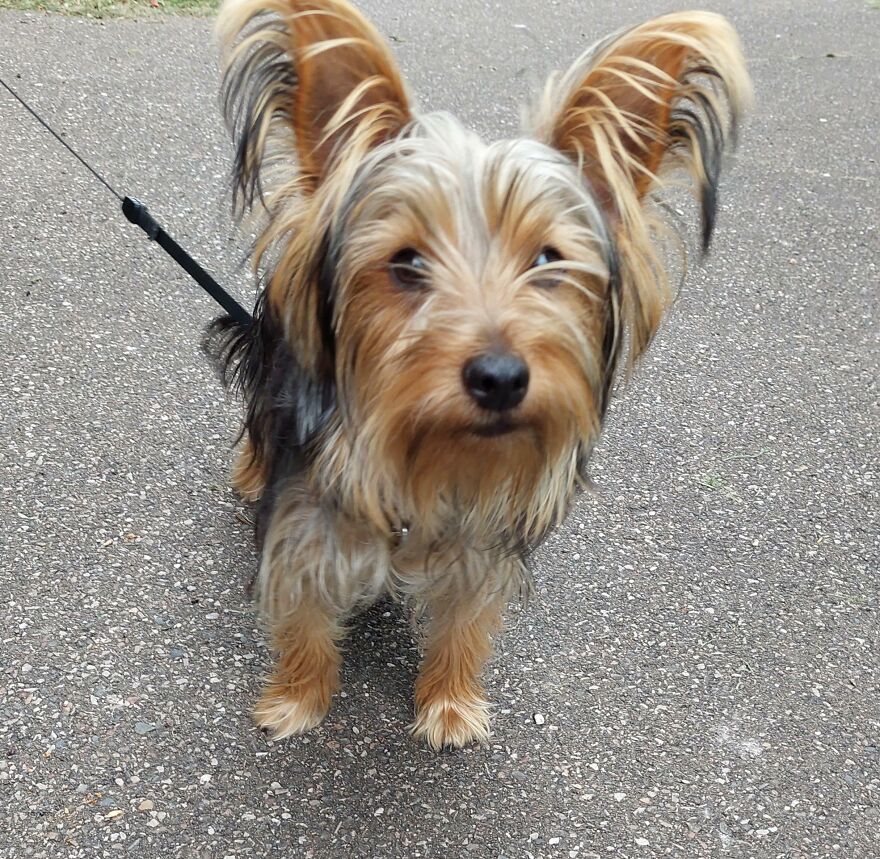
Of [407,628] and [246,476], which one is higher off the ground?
[246,476]

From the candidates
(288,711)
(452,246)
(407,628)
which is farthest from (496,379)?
(407,628)

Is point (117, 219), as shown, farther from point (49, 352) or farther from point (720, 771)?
point (720, 771)

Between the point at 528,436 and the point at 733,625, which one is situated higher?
the point at 528,436

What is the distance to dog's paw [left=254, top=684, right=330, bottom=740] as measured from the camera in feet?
8.13

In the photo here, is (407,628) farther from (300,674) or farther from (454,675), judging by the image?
(300,674)

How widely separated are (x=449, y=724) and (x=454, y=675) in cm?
12

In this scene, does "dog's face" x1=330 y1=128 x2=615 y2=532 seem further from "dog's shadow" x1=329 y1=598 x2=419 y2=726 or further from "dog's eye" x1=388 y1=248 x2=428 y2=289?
"dog's shadow" x1=329 y1=598 x2=419 y2=726

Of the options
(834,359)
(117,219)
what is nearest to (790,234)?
(834,359)

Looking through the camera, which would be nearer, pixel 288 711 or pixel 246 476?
pixel 288 711

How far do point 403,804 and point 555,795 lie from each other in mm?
383

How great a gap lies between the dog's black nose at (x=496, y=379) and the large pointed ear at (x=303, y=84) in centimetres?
48

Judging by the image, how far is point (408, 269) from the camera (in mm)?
1790

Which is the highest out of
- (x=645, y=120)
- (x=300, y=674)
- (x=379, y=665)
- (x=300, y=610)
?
(x=645, y=120)

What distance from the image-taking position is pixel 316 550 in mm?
2203
